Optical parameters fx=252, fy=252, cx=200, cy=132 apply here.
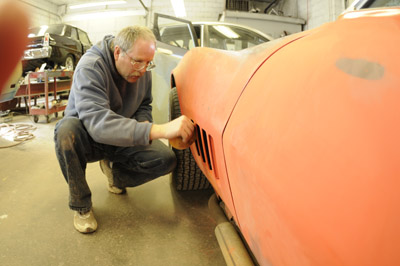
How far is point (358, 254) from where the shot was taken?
0.29 metres

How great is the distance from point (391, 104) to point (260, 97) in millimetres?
246

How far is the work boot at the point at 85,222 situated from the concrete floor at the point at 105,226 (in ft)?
0.10

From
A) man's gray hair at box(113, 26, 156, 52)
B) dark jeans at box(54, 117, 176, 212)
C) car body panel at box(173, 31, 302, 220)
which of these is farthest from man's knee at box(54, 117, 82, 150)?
car body panel at box(173, 31, 302, 220)

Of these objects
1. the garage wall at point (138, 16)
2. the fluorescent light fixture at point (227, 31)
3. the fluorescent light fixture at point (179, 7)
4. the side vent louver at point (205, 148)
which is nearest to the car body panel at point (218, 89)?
the side vent louver at point (205, 148)

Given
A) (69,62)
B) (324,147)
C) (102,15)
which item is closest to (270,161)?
(324,147)

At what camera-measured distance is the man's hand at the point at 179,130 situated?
96cm

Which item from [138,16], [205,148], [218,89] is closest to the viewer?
[218,89]

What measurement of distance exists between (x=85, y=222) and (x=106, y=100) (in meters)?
0.61

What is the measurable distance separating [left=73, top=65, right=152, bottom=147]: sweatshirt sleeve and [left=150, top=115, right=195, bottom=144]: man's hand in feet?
0.18

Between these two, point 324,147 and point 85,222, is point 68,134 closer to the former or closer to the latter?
point 85,222

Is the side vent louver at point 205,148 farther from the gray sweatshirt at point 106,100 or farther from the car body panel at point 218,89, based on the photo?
the gray sweatshirt at point 106,100

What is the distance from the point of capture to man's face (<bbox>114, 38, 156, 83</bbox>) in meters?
1.22

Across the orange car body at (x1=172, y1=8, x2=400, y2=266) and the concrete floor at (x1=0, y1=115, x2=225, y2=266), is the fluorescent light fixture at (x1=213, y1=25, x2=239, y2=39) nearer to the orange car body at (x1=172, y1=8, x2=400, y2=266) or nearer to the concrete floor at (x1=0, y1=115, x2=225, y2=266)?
the concrete floor at (x1=0, y1=115, x2=225, y2=266)

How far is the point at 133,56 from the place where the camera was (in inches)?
48.6
